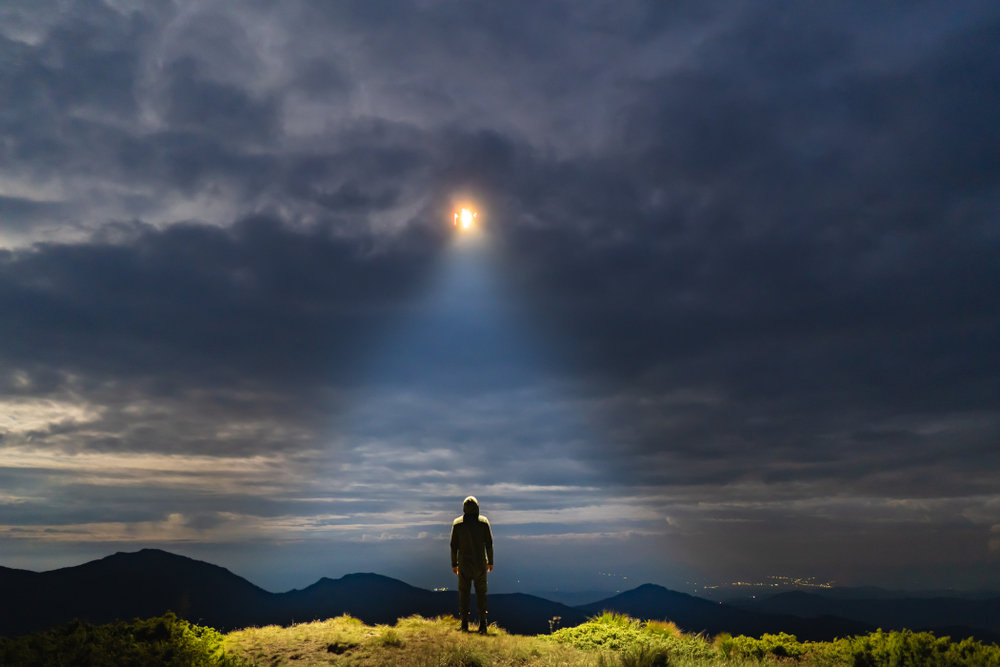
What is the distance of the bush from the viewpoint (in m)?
9.52

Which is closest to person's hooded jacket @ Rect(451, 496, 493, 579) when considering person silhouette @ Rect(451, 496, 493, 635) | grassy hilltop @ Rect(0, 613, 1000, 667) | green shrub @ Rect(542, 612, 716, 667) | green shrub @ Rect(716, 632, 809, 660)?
person silhouette @ Rect(451, 496, 493, 635)

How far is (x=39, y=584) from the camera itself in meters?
70.6

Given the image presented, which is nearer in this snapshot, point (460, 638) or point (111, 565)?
point (460, 638)

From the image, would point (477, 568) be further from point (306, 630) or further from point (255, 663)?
point (255, 663)

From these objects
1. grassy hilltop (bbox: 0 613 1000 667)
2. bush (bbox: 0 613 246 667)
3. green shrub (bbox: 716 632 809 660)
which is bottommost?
green shrub (bbox: 716 632 809 660)

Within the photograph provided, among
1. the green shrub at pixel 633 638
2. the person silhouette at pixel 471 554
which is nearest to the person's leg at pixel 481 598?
the person silhouette at pixel 471 554

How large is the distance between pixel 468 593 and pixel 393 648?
4.25m

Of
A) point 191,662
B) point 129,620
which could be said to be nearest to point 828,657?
point 191,662

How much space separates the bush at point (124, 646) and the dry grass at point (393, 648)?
1516mm

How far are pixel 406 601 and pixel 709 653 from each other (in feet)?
33.2

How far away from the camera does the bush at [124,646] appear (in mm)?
9523

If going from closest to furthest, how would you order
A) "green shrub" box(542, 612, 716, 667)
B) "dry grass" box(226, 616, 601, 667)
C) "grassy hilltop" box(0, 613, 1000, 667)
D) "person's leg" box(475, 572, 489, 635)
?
"grassy hilltop" box(0, 613, 1000, 667) → "dry grass" box(226, 616, 601, 667) → "green shrub" box(542, 612, 716, 667) → "person's leg" box(475, 572, 489, 635)

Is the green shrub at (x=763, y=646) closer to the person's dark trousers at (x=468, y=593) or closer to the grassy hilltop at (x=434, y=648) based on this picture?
the grassy hilltop at (x=434, y=648)

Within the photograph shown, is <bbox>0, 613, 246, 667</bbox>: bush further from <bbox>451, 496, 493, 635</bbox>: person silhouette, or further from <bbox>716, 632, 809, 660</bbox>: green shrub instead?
<bbox>716, 632, 809, 660</bbox>: green shrub
